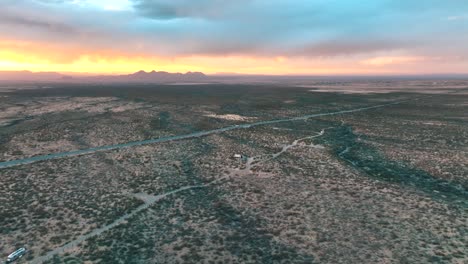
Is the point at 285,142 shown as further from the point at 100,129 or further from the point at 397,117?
the point at 397,117

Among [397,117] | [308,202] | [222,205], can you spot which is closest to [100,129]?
[222,205]

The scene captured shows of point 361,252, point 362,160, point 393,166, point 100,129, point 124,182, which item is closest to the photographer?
point 361,252

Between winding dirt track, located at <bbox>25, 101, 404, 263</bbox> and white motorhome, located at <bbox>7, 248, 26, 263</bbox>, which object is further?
winding dirt track, located at <bbox>25, 101, 404, 263</bbox>

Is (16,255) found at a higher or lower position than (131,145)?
lower

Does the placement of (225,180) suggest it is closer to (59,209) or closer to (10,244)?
(59,209)

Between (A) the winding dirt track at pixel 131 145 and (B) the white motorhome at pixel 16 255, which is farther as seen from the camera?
(A) the winding dirt track at pixel 131 145

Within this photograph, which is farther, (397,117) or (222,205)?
(397,117)

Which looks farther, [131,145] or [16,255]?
[131,145]

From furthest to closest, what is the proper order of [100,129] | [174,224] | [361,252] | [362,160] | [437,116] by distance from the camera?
[437,116] < [100,129] < [362,160] < [174,224] < [361,252]

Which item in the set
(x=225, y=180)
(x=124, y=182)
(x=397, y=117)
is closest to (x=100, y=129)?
(x=124, y=182)
